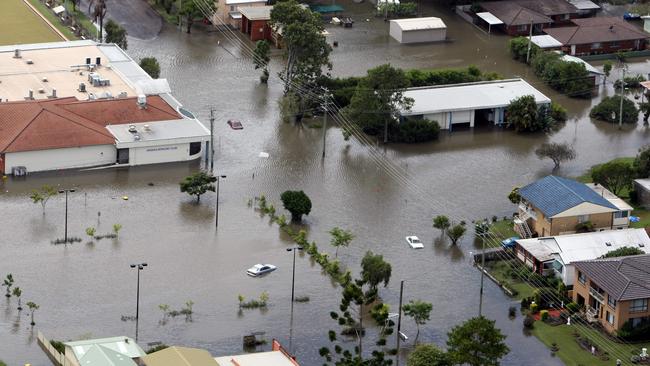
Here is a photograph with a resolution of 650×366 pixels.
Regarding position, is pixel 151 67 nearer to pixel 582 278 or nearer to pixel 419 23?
pixel 419 23

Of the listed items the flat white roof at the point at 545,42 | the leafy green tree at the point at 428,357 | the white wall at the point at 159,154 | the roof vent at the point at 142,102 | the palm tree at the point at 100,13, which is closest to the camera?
the leafy green tree at the point at 428,357

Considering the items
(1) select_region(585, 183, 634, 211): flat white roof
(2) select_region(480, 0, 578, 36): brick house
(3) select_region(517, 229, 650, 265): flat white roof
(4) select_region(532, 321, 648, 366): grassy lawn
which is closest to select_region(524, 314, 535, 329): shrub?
(4) select_region(532, 321, 648, 366): grassy lawn

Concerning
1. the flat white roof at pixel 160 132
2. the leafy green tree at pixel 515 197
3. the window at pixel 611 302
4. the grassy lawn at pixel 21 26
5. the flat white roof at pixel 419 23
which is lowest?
the grassy lawn at pixel 21 26

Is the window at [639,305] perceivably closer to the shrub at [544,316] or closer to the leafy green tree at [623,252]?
the shrub at [544,316]

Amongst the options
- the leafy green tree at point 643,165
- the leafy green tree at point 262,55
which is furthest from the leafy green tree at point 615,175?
the leafy green tree at point 262,55

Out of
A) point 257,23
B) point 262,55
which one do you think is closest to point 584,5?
point 257,23

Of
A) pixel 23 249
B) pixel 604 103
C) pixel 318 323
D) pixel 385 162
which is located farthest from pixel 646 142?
pixel 23 249

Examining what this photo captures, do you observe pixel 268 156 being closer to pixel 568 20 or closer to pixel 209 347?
pixel 209 347
